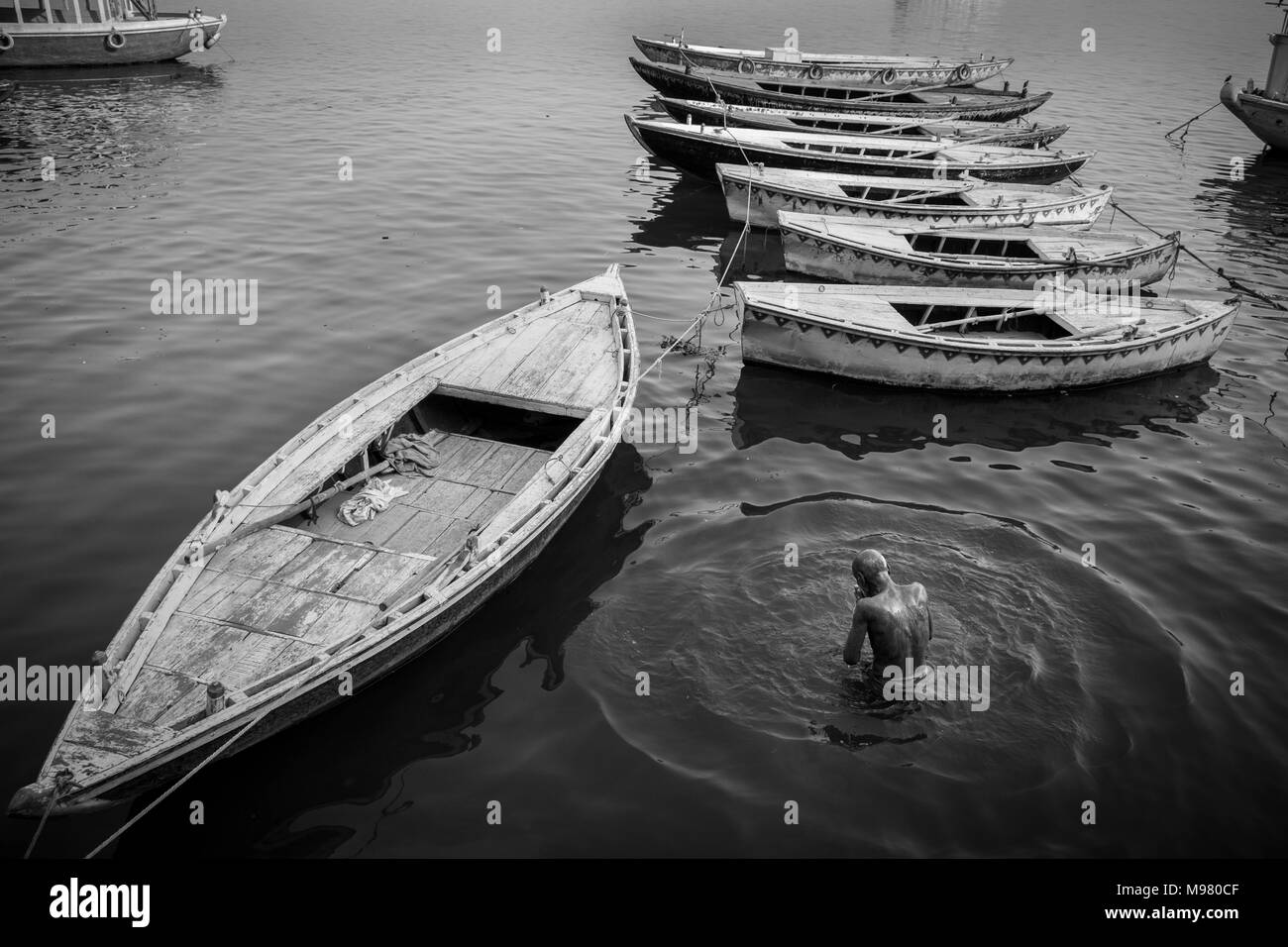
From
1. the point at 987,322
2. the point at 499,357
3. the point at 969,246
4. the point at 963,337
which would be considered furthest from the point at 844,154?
the point at 499,357

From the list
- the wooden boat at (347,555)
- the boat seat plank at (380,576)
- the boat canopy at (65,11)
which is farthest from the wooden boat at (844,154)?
the boat canopy at (65,11)

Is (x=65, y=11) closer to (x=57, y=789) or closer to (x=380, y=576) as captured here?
(x=380, y=576)

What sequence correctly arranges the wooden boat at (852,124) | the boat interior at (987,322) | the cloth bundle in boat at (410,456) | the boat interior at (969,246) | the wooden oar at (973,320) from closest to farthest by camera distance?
the cloth bundle in boat at (410,456) → the wooden oar at (973,320) → the boat interior at (987,322) → the boat interior at (969,246) → the wooden boat at (852,124)

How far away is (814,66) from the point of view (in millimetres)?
31875

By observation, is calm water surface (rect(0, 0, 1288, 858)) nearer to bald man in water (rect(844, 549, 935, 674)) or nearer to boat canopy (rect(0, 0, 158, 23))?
bald man in water (rect(844, 549, 935, 674))

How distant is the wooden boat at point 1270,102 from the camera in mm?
29594

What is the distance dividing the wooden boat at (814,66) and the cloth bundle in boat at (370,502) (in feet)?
89.2

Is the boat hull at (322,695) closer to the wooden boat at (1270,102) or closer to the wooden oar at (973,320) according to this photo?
the wooden oar at (973,320)

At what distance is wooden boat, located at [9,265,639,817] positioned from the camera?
6.55m

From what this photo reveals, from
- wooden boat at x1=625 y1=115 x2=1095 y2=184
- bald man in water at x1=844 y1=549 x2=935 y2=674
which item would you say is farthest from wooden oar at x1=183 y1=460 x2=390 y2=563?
wooden boat at x1=625 y1=115 x2=1095 y2=184

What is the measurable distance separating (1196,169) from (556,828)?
32.6 m

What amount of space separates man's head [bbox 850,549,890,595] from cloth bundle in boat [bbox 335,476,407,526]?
5238mm

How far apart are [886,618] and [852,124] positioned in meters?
23.6

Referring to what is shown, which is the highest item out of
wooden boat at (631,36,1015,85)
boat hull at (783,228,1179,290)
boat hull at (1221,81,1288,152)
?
wooden boat at (631,36,1015,85)
